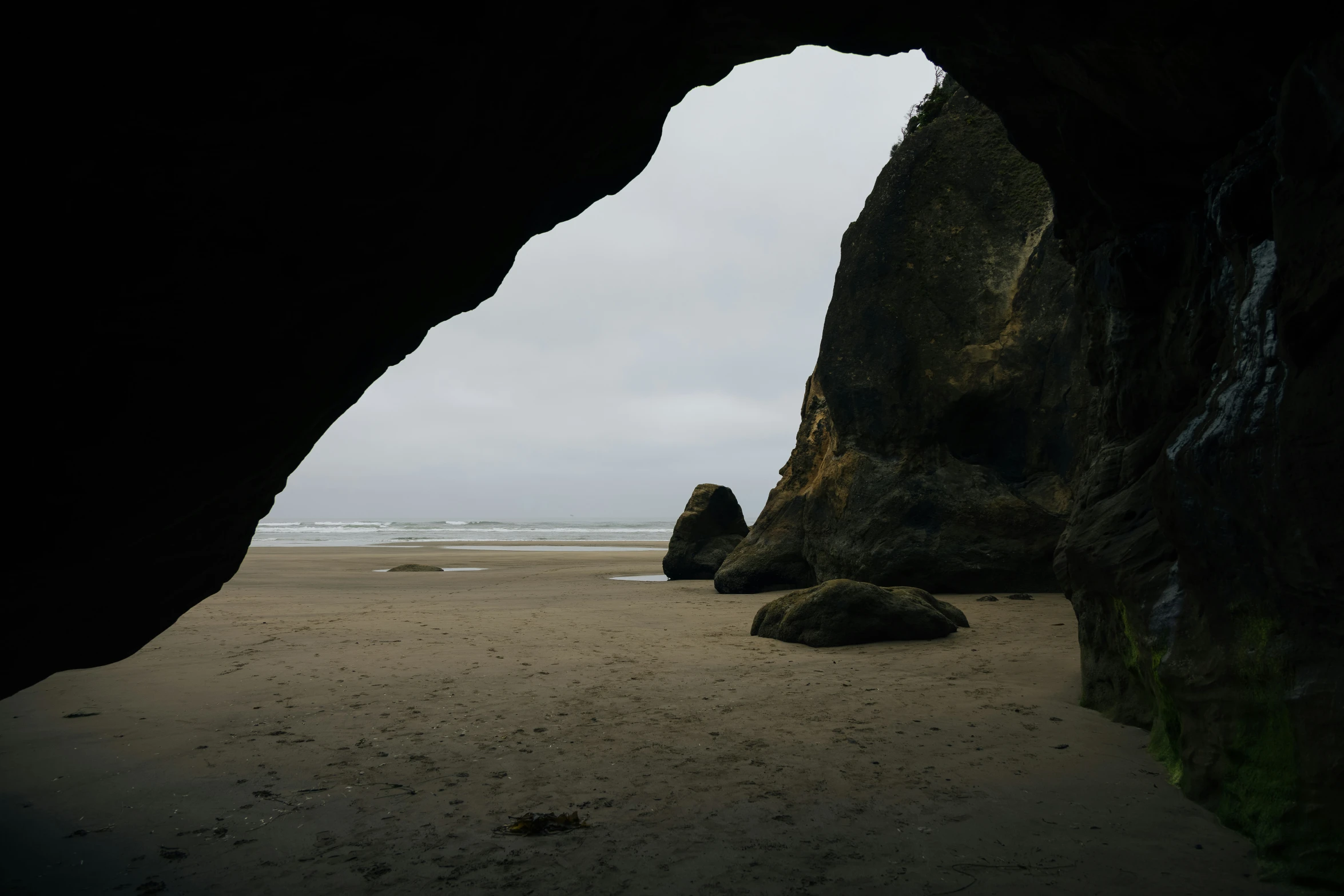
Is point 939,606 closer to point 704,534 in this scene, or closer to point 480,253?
point 480,253

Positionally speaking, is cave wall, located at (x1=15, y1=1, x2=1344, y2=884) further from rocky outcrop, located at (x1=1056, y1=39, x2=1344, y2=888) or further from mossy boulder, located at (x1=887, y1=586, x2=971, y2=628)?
mossy boulder, located at (x1=887, y1=586, x2=971, y2=628)

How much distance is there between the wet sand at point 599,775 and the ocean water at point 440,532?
89.1 ft

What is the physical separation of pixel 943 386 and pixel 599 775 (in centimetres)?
939

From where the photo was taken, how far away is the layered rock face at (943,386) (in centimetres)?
1044

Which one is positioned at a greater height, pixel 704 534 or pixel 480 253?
pixel 480 253

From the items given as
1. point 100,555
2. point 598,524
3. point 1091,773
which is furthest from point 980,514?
point 598,524

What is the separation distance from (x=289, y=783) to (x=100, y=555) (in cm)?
129

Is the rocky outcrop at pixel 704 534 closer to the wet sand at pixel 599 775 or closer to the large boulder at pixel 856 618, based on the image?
the large boulder at pixel 856 618

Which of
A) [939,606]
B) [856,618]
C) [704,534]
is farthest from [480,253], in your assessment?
[704,534]

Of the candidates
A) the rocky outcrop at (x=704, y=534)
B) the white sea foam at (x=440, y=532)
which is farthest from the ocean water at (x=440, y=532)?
the rocky outcrop at (x=704, y=534)

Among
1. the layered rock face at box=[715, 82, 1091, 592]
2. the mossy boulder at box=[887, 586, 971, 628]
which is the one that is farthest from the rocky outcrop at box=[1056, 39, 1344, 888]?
the layered rock face at box=[715, 82, 1091, 592]

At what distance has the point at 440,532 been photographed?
5253 centimetres

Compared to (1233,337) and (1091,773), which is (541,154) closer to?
(1233,337)

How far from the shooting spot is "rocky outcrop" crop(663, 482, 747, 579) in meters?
14.5
